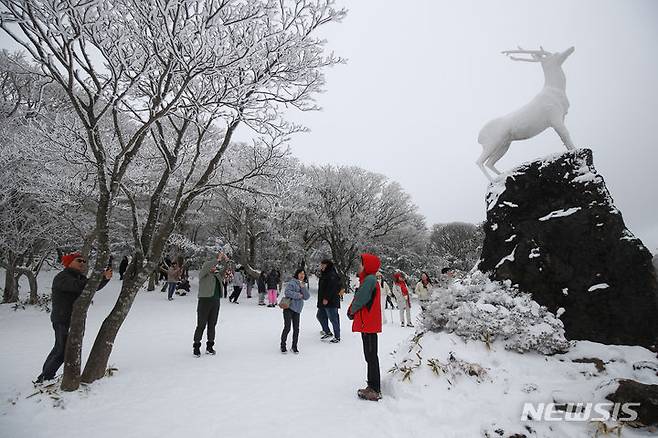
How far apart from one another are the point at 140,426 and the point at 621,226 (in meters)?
7.76

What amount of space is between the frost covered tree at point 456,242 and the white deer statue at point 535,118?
2852 cm

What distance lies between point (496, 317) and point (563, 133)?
444 cm

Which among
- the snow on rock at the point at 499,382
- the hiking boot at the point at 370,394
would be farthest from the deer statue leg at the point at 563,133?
the hiking boot at the point at 370,394

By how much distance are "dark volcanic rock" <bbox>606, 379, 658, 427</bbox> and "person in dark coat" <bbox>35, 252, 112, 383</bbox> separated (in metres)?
7.04

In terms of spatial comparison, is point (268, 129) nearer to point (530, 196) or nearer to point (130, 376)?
point (130, 376)

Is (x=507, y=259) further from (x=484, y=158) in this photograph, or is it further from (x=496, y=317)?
(x=484, y=158)

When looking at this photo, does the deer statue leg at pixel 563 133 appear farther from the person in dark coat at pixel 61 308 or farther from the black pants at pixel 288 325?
the person in dark coat at pixel 61 308

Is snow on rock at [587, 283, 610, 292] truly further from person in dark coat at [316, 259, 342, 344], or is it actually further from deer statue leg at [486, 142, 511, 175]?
person in dark coat at [316, 259, 342, 344]

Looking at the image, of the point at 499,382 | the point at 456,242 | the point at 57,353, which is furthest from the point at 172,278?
the point at 456,242

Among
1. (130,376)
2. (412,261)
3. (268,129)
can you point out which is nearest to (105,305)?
(130,376)

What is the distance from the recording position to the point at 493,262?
655 centimetres

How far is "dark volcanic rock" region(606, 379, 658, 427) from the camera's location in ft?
11.3

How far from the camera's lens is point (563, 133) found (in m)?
6.86

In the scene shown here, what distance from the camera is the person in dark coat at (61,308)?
15.9 feet
